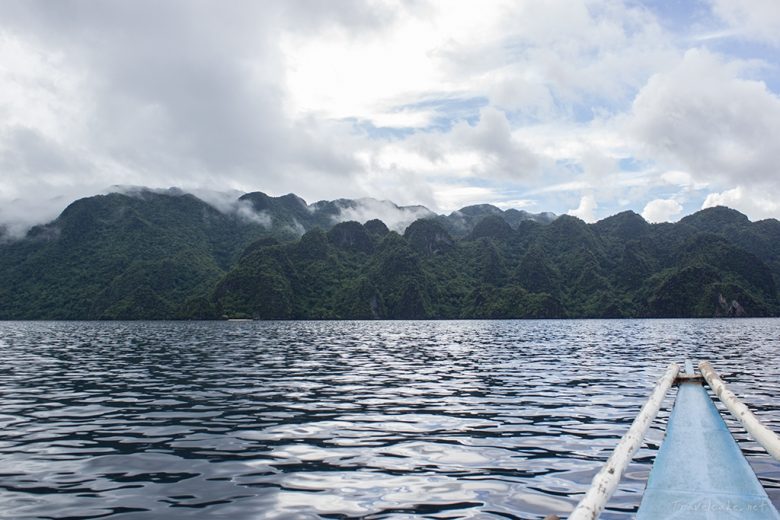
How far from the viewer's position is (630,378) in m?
29.8

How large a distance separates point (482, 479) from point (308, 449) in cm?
505

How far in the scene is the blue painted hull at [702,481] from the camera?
22.4ft

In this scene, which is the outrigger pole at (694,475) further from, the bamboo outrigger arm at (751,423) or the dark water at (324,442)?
the dark water at (324,442)

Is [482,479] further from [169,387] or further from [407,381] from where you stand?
[169,387]

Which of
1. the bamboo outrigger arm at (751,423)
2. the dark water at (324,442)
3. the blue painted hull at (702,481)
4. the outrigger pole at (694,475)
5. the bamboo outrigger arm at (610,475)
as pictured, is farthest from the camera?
the dark water at (324,442)

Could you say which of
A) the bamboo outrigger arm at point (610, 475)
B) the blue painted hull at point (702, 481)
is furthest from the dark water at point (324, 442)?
the bamboo outrigger arm at point (610, 475)

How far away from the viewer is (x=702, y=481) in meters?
8.20

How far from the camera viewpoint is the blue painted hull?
6.83 m

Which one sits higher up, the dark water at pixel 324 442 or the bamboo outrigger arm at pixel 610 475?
the bamboo outrigger arm at pixel 610 475

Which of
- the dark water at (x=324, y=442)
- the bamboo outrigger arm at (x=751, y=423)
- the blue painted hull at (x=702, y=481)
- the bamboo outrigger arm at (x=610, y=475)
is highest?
the bamboo outrigger arm at (x=610, y=475)

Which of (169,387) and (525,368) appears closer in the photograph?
(169,387)

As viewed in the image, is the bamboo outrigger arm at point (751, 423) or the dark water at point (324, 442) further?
the dark water at point (324, 442)

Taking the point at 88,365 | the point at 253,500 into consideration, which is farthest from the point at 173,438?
the point at 88,365

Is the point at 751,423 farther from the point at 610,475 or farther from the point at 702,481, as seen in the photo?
the point at 610,475
